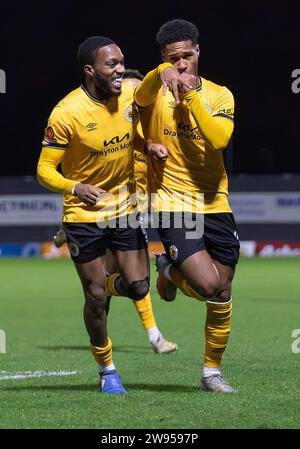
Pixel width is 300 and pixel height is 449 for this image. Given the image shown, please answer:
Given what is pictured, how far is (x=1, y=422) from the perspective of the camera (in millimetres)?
5445

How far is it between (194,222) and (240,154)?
763 inches

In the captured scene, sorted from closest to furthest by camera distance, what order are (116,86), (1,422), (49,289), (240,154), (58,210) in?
A: (1,422) < (116,86) < (49,289) < (58,210) < (240,154)

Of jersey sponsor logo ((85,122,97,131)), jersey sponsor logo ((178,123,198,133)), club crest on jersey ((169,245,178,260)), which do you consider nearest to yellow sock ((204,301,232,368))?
club crest on jersey ((169,245,178,260))

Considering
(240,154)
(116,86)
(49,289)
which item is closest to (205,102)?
(116,86)

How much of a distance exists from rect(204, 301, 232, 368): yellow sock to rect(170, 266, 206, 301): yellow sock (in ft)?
0.47

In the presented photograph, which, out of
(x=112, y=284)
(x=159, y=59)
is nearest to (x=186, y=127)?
(x=112, y=284)

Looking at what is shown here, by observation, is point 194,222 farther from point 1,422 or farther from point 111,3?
point 111,3

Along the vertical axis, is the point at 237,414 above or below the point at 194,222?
below

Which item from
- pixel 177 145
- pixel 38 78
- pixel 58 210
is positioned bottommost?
pixel 58 210

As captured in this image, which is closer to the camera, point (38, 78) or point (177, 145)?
point (177, 145)

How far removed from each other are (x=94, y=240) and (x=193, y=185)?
2.37 feet

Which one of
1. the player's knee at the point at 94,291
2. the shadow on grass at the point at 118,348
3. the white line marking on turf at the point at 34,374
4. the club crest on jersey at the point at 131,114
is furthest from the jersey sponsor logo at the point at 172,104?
the shadow on grass at the point at 118,348

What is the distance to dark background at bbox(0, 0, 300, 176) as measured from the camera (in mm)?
25859

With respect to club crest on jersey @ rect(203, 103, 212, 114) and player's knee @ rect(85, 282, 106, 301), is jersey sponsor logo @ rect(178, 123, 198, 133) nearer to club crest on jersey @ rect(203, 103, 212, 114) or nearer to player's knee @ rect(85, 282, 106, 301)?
club crest on jersey @ rect(203, 103, 212, 114)
